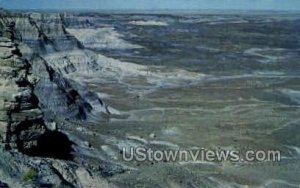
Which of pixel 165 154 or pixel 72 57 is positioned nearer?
pixel 165 154

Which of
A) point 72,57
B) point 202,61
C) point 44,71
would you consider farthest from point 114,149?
point 202,61

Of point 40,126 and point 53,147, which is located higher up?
point 40,126

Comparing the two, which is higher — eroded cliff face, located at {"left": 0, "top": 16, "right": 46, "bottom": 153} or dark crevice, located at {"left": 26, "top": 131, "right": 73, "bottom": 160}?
eroded cliff face, located at {"left": 0, "top": 16, "right": 46, "bottom": 153}

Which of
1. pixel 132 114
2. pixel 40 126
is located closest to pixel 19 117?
pixel 40 126

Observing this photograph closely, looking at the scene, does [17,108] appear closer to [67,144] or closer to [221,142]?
[67,144]

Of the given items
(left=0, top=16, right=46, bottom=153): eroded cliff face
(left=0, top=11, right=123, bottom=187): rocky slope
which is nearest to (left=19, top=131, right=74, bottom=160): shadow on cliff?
(left=0, top=11, right=123, bottom=187): rocky slope

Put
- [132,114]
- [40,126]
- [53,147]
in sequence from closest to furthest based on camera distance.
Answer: [40,126]
[53,147]
[132,114]

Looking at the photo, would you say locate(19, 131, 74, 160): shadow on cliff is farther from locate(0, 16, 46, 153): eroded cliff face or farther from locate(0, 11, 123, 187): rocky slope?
locate(0, 16, 46, 153): eroded cliff face

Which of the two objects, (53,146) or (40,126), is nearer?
(40,126)

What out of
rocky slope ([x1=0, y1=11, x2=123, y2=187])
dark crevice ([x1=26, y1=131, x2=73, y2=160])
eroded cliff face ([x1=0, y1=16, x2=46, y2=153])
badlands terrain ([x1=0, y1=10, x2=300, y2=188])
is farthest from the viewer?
dark crevice ([x1=26, y1=131, x2=73, y2=160])

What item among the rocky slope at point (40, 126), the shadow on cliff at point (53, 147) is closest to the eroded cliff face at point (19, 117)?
the rocky slope at point (40, 126)

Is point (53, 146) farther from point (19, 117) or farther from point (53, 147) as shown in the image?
point (19, 117)
